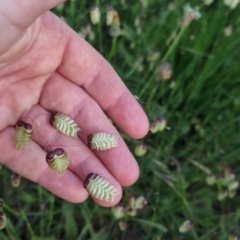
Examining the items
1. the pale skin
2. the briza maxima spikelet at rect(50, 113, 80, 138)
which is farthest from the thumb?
the briza maxima spikelet at rect(50, 113, 80, 138)

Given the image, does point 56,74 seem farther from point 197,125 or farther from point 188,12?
point 197,125

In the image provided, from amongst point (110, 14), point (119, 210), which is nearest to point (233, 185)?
point (119, 210)

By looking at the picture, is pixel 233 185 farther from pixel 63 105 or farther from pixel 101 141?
pixel 63 105

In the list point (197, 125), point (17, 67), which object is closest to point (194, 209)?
point (197, 125)

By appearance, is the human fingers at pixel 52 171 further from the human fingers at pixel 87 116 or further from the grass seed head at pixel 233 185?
the grass seed head at pixel 233 185

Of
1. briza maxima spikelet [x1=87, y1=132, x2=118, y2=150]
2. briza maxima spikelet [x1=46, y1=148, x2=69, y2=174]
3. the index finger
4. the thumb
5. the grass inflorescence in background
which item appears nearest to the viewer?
the thumb

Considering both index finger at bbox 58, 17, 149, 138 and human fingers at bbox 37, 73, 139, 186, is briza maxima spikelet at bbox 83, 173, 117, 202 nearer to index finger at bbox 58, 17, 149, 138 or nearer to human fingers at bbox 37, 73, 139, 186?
human fingers at bbox 37, 73, 139, 186
